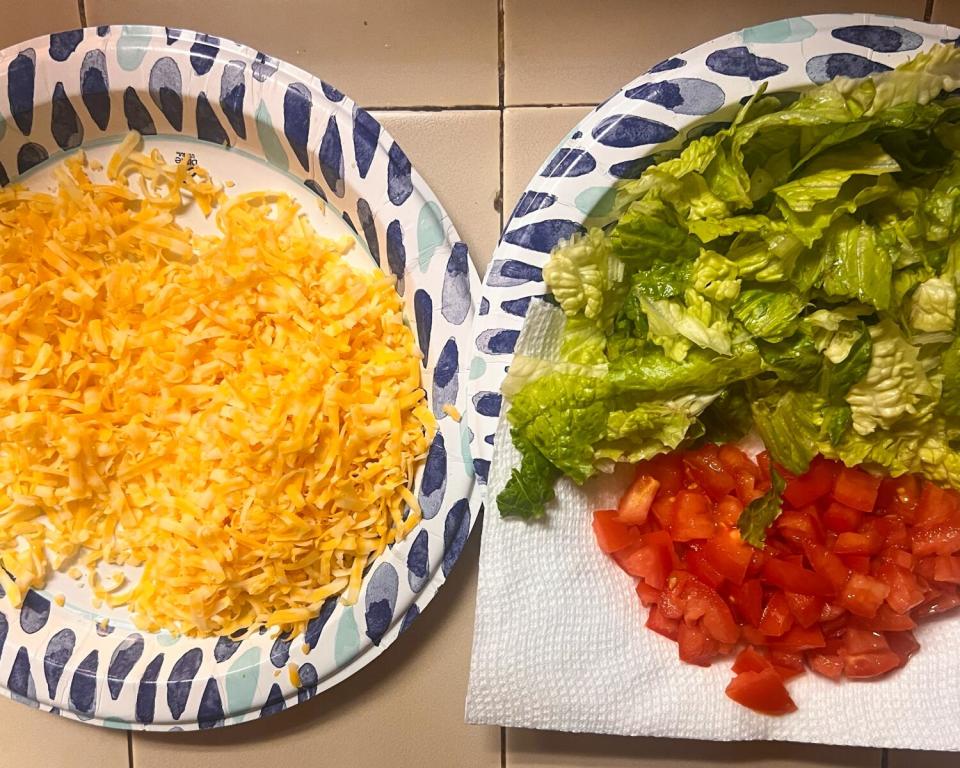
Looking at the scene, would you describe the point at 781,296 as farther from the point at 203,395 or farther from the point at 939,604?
the point at 203,395

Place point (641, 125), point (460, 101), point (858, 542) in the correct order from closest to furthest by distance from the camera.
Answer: point (641, 125) < point (858, 542) < point (460, 101)

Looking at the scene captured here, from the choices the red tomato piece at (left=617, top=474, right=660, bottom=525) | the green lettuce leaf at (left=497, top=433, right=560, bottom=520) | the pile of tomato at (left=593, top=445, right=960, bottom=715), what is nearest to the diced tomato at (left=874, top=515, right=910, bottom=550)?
the pile of tomato at (left=593, top=445, right=960, bottom=715)

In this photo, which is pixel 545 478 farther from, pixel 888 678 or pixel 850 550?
pixel 888 678

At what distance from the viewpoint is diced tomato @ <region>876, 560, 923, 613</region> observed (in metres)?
1.03

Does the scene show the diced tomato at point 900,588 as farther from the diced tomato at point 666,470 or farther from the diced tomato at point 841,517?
the diced tomato at point 666,470

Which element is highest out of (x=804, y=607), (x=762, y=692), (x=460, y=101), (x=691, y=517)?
(x=460, y=101)

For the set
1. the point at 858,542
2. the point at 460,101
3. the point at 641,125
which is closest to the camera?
the point at 641,125

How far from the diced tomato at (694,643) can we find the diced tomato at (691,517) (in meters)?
0.13

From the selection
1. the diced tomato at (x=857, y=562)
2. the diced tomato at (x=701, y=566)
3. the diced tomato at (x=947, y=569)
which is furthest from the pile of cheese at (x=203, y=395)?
the diced tomato at (x=947, y=569)

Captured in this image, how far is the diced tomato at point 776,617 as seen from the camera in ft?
3.43

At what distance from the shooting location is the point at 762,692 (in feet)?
3.43

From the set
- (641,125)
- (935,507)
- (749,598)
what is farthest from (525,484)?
(935,507)

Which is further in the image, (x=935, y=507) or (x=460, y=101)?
(x=460, y=101)

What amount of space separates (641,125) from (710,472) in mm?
485
